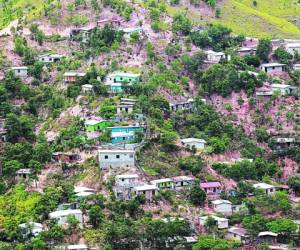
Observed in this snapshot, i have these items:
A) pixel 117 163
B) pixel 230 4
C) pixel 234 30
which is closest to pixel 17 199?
pixel 117 163

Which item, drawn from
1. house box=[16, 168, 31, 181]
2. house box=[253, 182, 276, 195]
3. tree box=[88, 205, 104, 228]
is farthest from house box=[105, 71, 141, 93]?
tree box=[88, 205, 104, 228]

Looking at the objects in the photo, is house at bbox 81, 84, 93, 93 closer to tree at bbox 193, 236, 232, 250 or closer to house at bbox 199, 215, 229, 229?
house at bbox 199, 215, 229, 229

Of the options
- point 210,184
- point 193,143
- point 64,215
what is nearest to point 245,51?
point 193,143

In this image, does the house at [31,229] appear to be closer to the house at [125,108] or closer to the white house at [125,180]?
the white house at [125,180]

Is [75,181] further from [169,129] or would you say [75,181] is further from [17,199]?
[169,129]

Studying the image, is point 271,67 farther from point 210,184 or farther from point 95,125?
point 95,125
